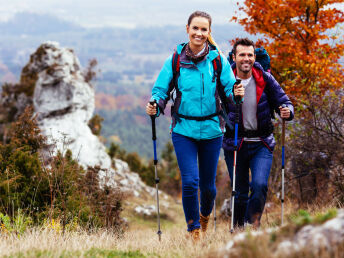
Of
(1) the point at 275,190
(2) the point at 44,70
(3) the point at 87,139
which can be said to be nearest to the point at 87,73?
(2) the point at 44,70

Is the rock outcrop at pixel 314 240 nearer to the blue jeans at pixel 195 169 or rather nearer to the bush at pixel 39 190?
the blue jeans at pixel 195 169

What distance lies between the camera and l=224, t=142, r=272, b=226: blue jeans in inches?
201

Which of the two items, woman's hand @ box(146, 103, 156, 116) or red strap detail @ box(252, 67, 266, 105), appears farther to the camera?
red strap detail @ box(252, 67, 266, 105)

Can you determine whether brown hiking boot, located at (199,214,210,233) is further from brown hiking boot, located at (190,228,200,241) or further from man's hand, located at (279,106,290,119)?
man's hand, located at (279,106,290,119)

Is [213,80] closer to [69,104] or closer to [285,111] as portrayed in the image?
[285,111]

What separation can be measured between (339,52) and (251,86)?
660 centimetres

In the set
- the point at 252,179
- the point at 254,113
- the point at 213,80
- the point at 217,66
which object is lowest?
the point at 252,179

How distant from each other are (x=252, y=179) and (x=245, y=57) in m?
1.60

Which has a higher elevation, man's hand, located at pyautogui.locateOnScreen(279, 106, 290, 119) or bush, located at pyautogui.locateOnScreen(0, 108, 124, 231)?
man's hand, located at pyautogui.locateOnScreen(279, 106, 290, 119)

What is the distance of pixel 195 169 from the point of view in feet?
15.8

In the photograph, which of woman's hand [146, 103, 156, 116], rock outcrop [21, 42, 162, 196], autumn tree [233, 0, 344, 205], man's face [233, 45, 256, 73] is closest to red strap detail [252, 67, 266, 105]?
man's face [233, 45, 256, 73]

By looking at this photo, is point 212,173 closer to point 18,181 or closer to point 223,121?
point 223,121

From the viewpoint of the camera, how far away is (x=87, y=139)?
28516 mm

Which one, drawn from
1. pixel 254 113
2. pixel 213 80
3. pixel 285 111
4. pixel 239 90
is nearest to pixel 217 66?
pixel 213 80
